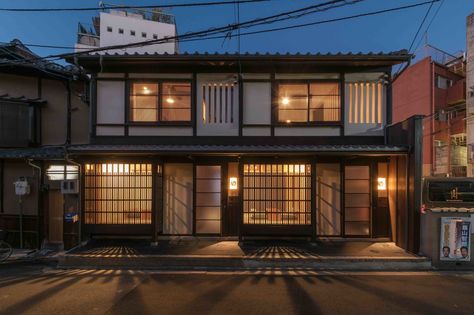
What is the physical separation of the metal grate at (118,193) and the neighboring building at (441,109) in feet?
96.3

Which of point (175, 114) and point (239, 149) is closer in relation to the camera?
point (239, 149)

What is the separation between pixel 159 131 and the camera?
32.8 ft

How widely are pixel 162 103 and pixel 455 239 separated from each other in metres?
9.99

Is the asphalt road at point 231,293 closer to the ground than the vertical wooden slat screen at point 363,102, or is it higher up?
closer to the ground

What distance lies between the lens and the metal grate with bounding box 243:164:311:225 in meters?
9.55

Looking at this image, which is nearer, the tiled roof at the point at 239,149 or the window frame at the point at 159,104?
the tiled roof at the point at 239,149

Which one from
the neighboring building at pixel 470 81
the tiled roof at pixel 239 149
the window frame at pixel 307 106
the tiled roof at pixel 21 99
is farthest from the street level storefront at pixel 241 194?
the neighboring building at pixel 470 81

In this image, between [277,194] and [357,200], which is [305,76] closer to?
[277,194]

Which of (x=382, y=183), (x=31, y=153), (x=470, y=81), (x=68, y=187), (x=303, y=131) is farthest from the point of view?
(x=470, y=81)

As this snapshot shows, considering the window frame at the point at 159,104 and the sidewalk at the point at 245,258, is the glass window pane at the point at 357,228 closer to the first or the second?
the sidewalk at the point at 245,258

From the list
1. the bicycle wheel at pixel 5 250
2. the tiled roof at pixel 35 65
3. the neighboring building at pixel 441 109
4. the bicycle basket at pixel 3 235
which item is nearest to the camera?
the bicycle wheel at pixel 5 250

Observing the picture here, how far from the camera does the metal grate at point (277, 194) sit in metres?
9.55

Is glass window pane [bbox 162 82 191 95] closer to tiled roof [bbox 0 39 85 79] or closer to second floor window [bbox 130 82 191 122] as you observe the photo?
second floor window [bbox 130 82 191 122]

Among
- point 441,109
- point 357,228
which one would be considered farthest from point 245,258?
point 441,109
